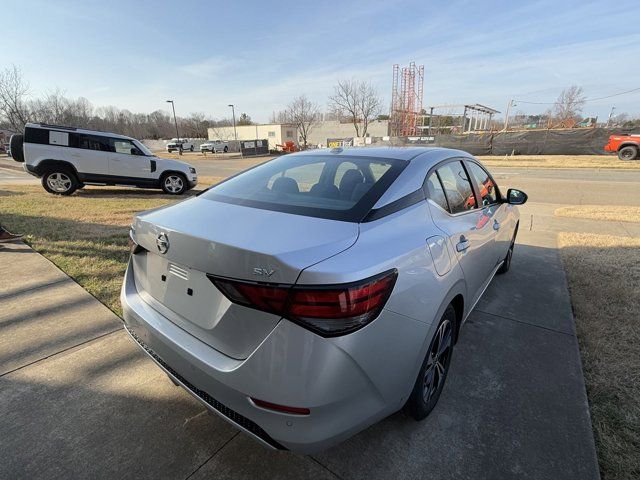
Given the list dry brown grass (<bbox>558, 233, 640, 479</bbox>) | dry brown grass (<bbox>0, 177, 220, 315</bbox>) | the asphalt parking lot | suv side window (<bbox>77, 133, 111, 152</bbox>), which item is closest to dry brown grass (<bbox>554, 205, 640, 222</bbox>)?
dry brown grass (<bbox>558, 233, 640, 479</bbox>)

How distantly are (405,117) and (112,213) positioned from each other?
216ft

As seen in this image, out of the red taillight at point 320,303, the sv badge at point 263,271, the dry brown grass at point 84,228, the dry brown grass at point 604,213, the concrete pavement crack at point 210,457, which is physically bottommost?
the dry brown grass at point 604,213

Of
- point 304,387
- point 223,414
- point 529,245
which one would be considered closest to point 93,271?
point 223,414

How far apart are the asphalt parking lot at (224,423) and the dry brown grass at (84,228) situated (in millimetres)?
621

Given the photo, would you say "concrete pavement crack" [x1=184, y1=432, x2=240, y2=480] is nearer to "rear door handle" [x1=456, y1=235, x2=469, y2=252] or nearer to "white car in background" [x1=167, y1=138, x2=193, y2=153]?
"rear door handle" [x1=456, y1=235, x2=469, y2=252]

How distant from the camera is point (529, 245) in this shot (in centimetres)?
604

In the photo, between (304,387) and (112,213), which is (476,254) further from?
(112,213)

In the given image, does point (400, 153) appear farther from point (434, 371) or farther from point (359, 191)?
point (434, 371)

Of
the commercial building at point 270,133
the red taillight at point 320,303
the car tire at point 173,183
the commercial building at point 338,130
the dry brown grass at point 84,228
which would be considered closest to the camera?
the red taillight at point 320,303

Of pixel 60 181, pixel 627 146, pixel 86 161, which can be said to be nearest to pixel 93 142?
pixel 86 161

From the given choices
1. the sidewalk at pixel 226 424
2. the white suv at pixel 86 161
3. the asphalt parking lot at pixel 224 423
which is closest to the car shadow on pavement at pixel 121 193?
the white suv at pixel 86 161

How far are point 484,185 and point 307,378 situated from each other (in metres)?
2.91

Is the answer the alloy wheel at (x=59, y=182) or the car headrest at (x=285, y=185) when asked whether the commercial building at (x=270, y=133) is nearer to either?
the alloy wheel at (x=59, y=182)

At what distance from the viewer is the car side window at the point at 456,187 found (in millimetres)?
2602
